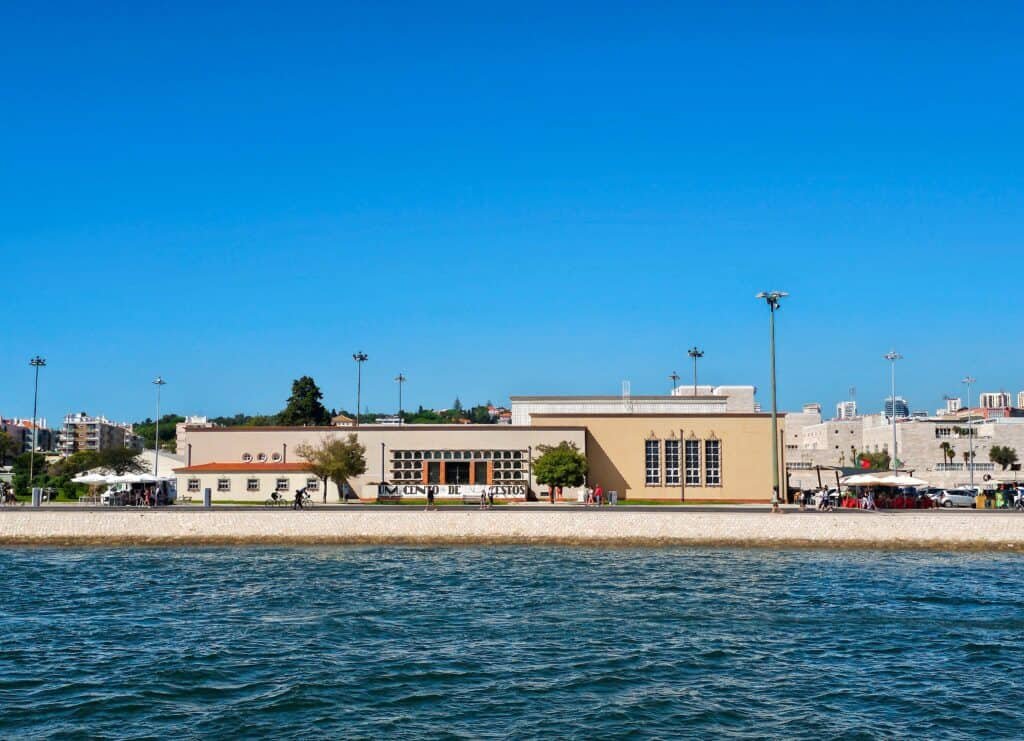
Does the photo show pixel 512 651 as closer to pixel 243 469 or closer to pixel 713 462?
pixel 243 469

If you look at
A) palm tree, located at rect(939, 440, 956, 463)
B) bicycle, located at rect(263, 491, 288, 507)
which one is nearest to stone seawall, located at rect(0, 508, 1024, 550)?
bicycle, located at rect(263, 491, 288, 507)

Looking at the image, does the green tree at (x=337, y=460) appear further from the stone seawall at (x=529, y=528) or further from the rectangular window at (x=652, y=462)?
the rectangular window at (x=652, y=462)

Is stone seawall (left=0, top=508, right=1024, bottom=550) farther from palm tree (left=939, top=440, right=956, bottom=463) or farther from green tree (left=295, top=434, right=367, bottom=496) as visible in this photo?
palm tree (left=939, top=440, right=956, bottom=463)

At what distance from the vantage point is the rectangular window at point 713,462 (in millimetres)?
69812

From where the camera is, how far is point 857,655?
69.4 ft

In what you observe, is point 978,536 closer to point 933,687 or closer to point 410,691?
point 933,687

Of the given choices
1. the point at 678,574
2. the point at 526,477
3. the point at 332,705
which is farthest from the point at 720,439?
the point at 332,705

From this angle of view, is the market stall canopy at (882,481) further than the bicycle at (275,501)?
No

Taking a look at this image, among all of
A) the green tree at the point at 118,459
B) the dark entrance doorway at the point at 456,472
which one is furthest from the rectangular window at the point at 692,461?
the green tree at the point at 118,459

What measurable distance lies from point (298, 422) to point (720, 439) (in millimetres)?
63389

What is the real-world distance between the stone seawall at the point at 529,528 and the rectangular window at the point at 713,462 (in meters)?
24.7

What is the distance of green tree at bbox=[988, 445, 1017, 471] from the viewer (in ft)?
436

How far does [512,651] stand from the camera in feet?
70.1

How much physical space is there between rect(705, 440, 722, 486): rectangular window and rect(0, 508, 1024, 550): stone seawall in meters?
24.7
